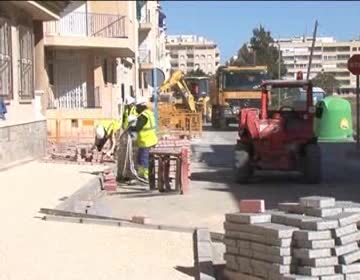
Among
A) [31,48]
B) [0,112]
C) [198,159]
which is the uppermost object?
[31,48]

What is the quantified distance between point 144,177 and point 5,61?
14.2ft

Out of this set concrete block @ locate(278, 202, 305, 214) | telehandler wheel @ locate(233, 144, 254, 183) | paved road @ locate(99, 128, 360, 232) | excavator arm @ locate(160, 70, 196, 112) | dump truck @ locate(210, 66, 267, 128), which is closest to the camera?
concrete block @ locate(278, 202, 305, 214)

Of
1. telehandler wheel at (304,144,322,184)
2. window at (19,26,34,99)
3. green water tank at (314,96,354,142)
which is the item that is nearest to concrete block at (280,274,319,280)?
telehandler wheel at (304,144,322,184)

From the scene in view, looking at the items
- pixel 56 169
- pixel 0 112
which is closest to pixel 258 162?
pixel 56 169

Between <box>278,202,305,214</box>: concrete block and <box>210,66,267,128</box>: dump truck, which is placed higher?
<box>210,66,267,128</box>: dump truck

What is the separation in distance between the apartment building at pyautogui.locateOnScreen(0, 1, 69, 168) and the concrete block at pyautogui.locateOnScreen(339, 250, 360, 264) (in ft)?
36.3

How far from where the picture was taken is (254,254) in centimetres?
683

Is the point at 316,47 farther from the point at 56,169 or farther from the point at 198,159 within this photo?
the point at 56,169

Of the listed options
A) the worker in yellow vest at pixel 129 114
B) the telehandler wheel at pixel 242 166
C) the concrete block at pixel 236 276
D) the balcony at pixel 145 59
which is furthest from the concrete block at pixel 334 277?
the balcony at pixel 145 59

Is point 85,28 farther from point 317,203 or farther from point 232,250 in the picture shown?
point 317,203

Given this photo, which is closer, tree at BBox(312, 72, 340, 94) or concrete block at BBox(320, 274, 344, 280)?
concrete block at BBox(320, 274, 344, 280)

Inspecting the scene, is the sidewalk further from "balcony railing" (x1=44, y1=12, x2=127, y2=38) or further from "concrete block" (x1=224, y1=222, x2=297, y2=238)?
"balcony railing" (x1=44, y1=12, x2=127, y2=38)

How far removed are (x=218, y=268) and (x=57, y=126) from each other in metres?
20.1

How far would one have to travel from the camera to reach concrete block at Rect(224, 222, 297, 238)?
649cm
